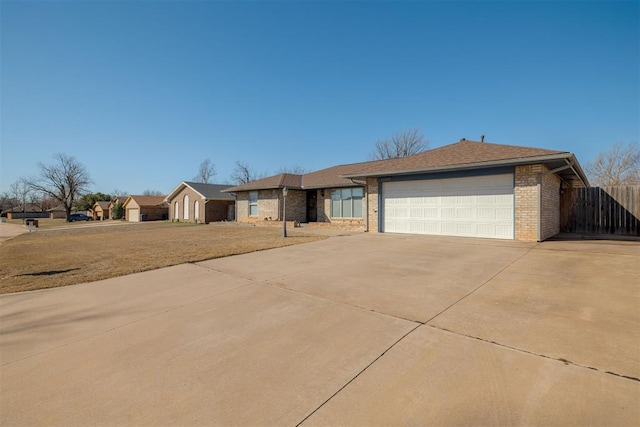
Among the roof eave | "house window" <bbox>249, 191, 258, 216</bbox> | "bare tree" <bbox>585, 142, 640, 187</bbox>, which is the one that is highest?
"bare tree" <bbox>585, 142, 640, 187</bbox>

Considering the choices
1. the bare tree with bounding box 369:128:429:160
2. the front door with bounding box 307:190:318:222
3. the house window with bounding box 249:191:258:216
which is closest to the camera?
the front door with bounding box 307:190:318:222

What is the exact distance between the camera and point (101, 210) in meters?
54.5

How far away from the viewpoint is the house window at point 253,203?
2344 cm

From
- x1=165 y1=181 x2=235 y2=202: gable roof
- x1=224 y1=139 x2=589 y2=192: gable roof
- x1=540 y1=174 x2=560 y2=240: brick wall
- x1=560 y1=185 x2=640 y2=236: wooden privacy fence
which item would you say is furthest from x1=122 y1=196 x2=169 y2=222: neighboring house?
x1=560 y1=185 x2=640 y2=236: wooden privacy fence

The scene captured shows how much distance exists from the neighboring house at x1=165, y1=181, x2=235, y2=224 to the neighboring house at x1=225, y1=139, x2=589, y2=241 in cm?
1857

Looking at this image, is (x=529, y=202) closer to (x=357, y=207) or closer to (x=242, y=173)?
(x=357, y=207)

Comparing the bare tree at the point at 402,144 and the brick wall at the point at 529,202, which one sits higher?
the bare tree at the point at 402,144

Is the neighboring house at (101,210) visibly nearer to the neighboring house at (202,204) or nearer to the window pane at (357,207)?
the neighboring house at (202,204)

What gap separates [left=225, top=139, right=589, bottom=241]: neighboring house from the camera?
10.1 m

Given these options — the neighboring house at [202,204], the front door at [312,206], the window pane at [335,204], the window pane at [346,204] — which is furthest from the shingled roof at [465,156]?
the neighboring house at [202,204]

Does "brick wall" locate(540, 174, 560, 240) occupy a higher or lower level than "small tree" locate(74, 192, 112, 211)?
lower

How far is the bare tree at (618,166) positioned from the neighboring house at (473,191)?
16169mm

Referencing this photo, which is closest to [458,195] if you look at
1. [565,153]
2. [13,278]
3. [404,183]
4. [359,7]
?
[404,183]

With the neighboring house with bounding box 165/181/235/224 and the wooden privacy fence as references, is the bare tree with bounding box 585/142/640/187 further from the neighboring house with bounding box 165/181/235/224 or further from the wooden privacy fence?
the neighboring house with bounding box 165/181/235/224
